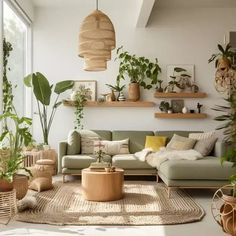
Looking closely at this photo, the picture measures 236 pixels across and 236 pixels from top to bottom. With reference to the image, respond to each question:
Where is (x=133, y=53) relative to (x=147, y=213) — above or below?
above

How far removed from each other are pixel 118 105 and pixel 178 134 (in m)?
1.25

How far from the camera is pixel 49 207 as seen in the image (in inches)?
174

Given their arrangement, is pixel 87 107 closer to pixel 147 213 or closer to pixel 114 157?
pixel 114 157

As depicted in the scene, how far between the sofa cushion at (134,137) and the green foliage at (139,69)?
92 centimetres

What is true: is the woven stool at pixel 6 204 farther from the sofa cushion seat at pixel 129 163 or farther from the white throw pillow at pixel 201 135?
the white throw pillow at pixel 201 135

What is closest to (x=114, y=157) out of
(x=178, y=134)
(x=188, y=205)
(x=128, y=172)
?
(x=128, y=172)

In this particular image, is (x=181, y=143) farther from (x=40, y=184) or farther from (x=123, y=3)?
(x=123, y=3)

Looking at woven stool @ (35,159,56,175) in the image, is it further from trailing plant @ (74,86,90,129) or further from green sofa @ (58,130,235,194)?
trailing plant @ (74,86,90,129)

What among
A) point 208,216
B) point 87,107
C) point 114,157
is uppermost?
point 87,107

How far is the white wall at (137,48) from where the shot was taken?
24.5ft

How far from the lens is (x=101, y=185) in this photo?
15.4 ft

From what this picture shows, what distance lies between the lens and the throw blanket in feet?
18.1

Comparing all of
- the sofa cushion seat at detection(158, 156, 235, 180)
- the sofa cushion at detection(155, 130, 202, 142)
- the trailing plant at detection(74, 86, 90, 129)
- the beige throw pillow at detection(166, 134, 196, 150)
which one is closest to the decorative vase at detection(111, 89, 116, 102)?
the trailing plant at detection(74, 86, 90, 129)

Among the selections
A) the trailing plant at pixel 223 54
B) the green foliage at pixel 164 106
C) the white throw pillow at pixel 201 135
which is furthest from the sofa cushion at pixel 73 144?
the trailing plant at pixel 223 54
